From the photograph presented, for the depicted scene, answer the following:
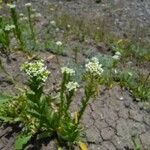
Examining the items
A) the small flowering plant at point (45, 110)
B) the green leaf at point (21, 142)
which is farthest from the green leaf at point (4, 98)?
the green leaf at point (21, 142)

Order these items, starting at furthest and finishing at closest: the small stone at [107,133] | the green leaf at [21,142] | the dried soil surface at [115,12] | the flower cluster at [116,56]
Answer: the dried soil surface at [115,12]
the flower cluster at [116,56]
the small stone at [107,133]
the green leaf at [21,142]

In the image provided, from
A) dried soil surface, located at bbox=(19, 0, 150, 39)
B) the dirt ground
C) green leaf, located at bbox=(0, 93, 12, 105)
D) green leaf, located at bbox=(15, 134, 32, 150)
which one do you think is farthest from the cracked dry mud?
dried soil surface, located at bbox=(19, 0, 150, 39)

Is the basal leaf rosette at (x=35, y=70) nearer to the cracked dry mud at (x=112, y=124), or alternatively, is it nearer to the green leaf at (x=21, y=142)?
the green leaf at (x=21, y=142)

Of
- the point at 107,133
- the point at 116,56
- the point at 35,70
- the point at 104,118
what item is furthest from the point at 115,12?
the point at 35,70

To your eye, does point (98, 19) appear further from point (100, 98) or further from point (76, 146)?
point (76, 146)

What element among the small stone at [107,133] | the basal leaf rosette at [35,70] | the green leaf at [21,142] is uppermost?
the basal leaf rosette at [35,70]

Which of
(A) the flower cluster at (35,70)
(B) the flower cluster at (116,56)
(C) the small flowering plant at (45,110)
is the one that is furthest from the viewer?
(B) the flower cluster at (116,56)

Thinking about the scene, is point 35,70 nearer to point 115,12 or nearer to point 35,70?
point 35,70

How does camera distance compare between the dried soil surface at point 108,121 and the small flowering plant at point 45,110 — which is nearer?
the small flowering plant at point 45,110
